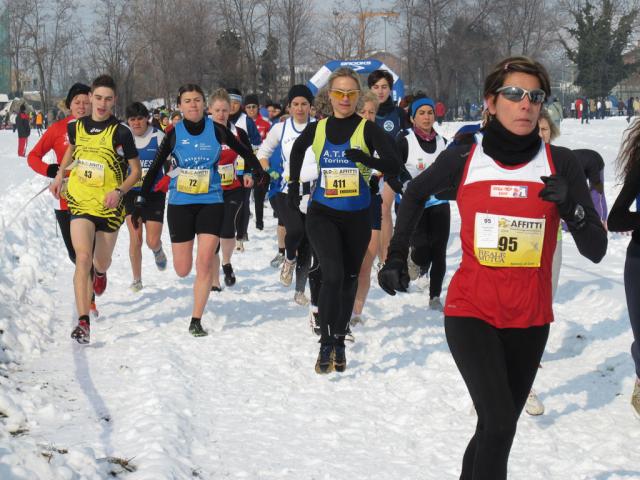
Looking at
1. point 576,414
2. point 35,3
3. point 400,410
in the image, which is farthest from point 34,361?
point 35,3

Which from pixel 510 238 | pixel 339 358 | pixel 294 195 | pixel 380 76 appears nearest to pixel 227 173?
pixel 380 76

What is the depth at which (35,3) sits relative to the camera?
50.9 m

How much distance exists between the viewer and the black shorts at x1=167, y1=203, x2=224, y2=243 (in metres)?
7.32

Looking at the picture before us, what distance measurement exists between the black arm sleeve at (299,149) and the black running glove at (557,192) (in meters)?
3.25

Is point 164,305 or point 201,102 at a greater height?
point 201,102

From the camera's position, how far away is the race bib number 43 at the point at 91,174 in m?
6.96

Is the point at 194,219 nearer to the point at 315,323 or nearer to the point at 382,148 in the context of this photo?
the point at 315,323

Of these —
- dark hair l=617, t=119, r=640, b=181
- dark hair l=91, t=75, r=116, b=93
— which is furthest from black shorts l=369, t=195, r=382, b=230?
dark hair l=617, t=119, r=640, b=181

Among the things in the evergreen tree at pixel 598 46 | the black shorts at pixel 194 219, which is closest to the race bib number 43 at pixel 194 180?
the black shorts at pixel 194 219

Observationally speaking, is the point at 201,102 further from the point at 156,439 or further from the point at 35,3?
the point at 35,3

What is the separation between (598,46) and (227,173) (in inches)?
1867

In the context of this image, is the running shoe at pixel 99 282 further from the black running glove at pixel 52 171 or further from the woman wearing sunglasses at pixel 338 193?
the woman wearing sunglasses at pixel 338 193

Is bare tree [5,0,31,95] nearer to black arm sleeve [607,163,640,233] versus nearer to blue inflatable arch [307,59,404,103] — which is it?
blue inflatable arch [307,59,404,103]

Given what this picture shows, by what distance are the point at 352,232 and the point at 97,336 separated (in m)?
2.46
